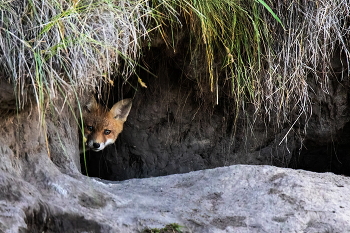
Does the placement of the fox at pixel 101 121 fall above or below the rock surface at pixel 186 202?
above

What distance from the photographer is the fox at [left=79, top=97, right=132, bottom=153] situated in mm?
4712

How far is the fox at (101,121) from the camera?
15.5 ft

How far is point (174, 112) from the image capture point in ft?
15.8

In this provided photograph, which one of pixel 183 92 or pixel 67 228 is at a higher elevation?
pixel 183 92

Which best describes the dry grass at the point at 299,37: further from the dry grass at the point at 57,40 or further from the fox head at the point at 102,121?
the fox head at the point at 102,121

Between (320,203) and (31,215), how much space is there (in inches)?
77.5

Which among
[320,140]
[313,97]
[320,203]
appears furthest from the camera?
[320,140]

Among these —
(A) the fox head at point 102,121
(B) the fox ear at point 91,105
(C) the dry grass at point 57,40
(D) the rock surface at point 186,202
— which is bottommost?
(D) the rock surface at point 186,202

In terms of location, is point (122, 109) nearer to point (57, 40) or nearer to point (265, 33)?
point (265, 33)

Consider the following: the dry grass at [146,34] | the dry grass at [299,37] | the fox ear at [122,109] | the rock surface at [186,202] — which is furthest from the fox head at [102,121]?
the dry grass at [299,37]

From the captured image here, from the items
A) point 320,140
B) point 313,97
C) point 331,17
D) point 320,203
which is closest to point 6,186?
Result: point 320,203

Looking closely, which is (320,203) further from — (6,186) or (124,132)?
(124,132)

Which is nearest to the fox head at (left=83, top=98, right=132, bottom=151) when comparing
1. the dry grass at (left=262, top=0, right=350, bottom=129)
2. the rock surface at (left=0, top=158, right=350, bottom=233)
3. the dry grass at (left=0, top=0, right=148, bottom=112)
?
the rock surface at (left=0, top=158, right=350, bottom=233)

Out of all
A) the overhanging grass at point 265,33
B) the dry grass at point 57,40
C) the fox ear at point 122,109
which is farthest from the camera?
the fox ear at point 122,109
